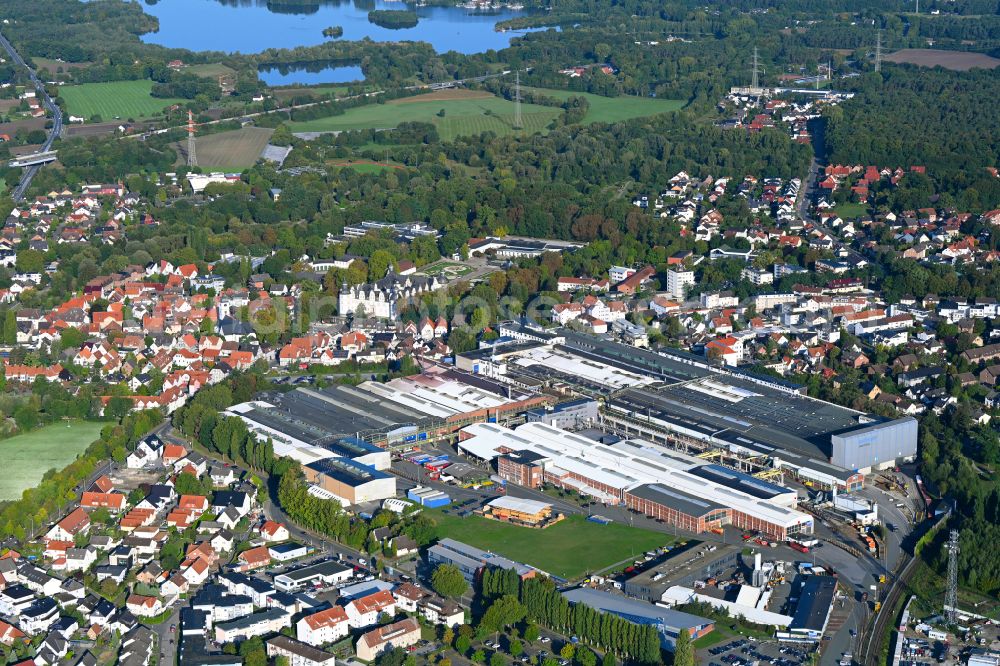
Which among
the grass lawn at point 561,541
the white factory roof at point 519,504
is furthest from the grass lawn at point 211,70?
A: the grass lawn at point 561,541

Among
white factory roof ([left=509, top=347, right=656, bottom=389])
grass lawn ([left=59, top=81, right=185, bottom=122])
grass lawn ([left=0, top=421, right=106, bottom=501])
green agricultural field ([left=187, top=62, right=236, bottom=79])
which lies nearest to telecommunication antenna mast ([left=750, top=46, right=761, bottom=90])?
green agricultural field ([left=187, top=62, right=236, bottom=79])

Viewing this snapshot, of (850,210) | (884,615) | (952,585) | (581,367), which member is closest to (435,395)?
(581,367)

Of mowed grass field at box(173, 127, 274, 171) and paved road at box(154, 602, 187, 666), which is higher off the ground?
mowed grass field at box(173, 127, 274, 171)

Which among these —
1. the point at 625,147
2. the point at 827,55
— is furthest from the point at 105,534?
the point at 827,55

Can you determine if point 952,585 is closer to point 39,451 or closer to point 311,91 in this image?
point 39,451

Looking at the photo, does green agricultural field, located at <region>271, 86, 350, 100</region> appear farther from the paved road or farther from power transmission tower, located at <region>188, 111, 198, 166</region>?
the paved road

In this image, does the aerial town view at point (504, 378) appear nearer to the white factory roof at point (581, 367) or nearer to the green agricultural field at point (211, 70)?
the white factory roof at point (581, 367)
